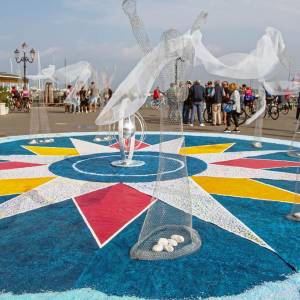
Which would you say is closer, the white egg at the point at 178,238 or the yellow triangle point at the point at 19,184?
the white egg at the point at 178,238

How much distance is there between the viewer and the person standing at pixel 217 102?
14.0 metres

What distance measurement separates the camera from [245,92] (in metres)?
17.3

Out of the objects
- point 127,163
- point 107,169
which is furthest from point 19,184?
point 127,163

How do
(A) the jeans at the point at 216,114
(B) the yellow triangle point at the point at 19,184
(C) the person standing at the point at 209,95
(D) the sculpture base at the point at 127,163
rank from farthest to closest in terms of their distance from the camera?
(C) the person standing at the point at 209,95 → (A) the jeans at the point at 216,114 → (D) the sculpture base at the point at 127,163 → (B) the yellow triangle point at the point at 19,184

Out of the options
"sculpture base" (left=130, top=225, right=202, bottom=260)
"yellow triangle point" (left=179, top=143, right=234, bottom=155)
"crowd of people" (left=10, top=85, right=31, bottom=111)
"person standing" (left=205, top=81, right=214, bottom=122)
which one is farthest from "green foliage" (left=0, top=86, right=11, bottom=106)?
"sculpture base" (left=130, top=225, right=202, bottom=260)

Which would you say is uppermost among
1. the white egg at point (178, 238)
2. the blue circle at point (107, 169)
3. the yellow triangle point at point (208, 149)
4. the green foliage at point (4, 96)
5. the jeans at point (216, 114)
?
the green foliage at point (4, 96)

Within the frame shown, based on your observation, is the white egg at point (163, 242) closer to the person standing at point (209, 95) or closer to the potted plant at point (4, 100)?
the person standing at point (209, 95)

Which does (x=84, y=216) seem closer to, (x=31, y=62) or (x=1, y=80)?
(x=31, y=62)

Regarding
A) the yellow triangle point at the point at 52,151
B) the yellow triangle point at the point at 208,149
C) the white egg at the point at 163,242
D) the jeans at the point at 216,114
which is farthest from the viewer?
the jeans at the point at 216,114

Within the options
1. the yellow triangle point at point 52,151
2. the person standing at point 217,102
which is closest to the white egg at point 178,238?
the yellow triangle point at point 52,151

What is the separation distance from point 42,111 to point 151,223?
293 inches

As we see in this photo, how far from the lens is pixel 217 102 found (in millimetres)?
14219

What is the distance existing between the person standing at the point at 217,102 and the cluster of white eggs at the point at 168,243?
34.7 ft

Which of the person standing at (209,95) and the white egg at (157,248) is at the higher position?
the person standing at (209,95)
